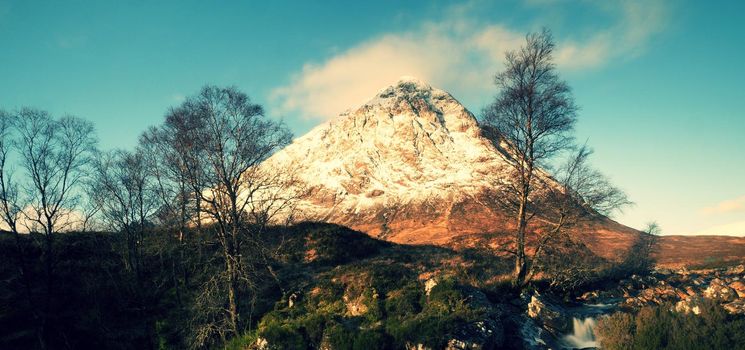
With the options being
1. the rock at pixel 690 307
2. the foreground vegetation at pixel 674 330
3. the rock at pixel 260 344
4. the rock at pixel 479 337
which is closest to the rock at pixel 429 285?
the rock at pixel 479 337

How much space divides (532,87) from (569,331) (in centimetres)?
1062

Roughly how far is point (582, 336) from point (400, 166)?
363 ft

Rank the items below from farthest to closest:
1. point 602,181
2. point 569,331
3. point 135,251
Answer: point 135,251, point 602,181, point 569,331

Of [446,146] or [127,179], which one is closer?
[127,179]

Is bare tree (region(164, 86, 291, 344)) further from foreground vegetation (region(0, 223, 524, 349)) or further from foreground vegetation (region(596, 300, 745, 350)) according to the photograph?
foreground vegetation (region(596, 300, 745, 350))

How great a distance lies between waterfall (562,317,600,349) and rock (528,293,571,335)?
262 mm

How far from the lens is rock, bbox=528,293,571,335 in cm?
1492

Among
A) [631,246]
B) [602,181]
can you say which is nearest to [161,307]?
[602,181]

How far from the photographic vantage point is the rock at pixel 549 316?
14.9 m

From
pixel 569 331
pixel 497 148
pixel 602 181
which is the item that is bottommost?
pixel 569 331

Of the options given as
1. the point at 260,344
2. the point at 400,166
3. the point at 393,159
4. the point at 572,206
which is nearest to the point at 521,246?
the point at 572,206

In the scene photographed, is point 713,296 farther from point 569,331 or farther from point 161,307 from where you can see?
point 161,307

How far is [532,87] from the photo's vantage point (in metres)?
18.3

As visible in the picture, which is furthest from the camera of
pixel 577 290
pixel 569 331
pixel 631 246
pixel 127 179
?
pixel 631 246
